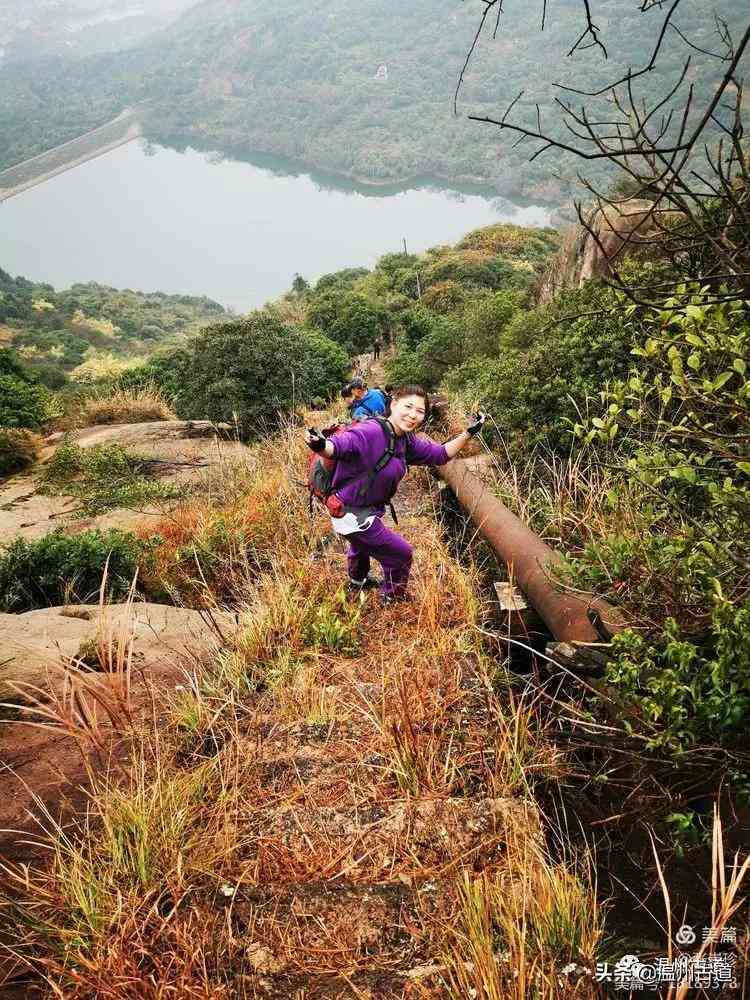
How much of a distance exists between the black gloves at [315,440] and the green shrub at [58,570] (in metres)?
2.25

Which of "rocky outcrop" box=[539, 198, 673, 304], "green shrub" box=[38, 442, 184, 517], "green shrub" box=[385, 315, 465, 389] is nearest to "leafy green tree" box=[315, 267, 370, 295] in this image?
"green shrub" box=[385, 315, 465, 389]

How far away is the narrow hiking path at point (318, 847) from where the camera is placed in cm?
168

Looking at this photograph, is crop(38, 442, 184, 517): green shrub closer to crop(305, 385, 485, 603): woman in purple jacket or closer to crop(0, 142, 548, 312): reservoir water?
crop(305, 385, 485, 603): woman in purple jacket

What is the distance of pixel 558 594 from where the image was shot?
2963 mm

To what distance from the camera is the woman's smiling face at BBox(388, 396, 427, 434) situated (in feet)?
10.8

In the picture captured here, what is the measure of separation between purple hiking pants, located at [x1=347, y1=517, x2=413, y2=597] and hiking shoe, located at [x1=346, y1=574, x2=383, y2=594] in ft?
0.11

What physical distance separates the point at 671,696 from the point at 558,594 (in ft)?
3.09

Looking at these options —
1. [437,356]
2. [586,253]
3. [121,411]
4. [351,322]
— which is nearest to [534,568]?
[586,253]

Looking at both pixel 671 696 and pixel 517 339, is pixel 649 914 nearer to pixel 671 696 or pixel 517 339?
pixel 671 696

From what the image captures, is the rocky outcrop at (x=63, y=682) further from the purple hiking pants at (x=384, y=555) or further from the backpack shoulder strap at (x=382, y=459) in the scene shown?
the backpack shoulder strap at (x=382, y=459)

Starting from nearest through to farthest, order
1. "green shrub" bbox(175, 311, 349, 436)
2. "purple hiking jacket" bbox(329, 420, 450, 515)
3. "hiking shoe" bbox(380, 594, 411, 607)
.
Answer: "purple hiking jacket" bbox(329, 420, 450, 515), "hiking shoe" bbox(380, 594, 411, 607), "green shrub" bbox(175, 311, 349, 436)

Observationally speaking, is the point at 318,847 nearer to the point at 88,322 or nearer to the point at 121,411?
the point at 121,411

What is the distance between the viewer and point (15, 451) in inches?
315

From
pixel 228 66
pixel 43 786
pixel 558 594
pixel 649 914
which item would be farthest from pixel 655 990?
pixel 228 66
